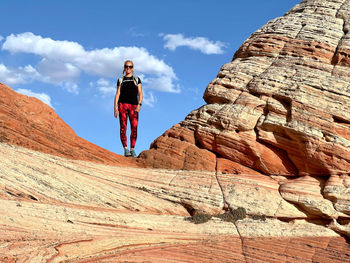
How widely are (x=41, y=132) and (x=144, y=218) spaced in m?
7.49

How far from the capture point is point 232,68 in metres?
27.6

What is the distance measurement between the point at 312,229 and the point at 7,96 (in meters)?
16.5

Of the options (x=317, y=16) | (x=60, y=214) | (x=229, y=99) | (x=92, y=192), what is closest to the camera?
(x=60, y=214)

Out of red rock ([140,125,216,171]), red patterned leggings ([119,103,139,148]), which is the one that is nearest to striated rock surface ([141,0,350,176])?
red rock ([140,125,216,171])

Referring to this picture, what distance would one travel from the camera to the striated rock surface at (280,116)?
23828 millimetres

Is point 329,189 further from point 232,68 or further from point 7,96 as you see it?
point 7,96

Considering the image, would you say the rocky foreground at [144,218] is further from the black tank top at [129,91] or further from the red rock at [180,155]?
the black tank top at [129,91]

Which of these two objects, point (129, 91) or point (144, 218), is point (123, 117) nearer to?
point (129, 91)

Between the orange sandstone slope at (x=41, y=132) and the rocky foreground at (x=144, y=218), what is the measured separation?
105cm

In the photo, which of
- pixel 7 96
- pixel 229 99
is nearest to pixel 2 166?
pixel 7 96

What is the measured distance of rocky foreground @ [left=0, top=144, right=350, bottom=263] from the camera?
16062mm

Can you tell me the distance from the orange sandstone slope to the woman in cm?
169

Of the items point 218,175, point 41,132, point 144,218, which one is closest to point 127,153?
point 41,132

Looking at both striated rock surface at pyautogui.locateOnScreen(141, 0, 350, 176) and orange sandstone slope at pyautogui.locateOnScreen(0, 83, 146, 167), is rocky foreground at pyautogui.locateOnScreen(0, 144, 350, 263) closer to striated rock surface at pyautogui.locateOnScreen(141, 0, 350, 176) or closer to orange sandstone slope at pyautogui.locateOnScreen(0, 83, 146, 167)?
orange sandstone slope at pyautogui.locateOnScreen(0, 83, 146, 167)
